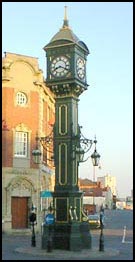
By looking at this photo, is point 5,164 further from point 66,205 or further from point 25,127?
point 66,205

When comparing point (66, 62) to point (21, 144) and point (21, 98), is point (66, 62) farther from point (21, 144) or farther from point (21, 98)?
point (21, 144)

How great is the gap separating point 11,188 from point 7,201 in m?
0.92

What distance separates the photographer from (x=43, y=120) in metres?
37.7

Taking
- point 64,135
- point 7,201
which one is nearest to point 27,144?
point 7,201

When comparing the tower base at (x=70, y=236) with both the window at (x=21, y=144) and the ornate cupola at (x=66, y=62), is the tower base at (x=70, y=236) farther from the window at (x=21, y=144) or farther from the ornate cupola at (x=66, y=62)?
the window at (x=21, y=144)

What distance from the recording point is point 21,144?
35.2 metres

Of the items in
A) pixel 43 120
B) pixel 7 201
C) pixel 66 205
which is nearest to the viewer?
pixel 66 205

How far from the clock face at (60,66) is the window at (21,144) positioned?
1426 centimetres

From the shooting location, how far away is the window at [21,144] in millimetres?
35000

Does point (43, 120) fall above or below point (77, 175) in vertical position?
above

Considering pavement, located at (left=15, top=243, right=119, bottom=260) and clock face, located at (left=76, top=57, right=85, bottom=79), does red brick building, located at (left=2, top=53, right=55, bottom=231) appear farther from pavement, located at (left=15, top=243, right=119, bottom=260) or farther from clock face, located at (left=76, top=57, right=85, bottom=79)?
pavement, located at (left=15, top=243, right=119, bottom=260)

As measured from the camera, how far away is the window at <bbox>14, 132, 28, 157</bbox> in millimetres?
35000

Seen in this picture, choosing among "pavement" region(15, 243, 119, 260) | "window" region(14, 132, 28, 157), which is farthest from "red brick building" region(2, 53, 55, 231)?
"pavement" region(15, 243, 119, 260)

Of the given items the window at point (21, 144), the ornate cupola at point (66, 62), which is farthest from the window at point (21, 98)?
the ornate cupola at point (66, 62)
